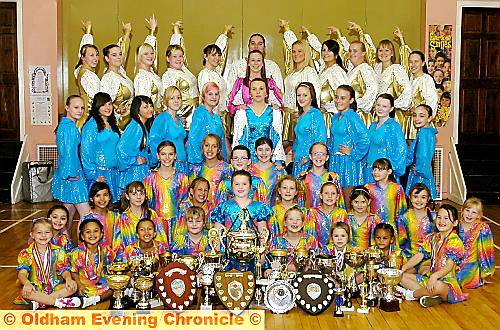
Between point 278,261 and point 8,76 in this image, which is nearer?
point 278,261

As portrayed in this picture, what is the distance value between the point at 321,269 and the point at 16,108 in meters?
7.49

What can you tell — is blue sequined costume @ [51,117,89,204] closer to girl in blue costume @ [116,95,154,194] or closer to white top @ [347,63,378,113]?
girl in blue costume @ [116,95,154,194]

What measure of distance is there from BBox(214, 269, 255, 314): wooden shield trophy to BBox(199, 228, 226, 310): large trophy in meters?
0.16

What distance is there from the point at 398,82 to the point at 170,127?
2779mm

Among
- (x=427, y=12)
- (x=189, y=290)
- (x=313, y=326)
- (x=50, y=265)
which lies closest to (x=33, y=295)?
(x=50, y=265)

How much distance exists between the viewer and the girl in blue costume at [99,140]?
687cm

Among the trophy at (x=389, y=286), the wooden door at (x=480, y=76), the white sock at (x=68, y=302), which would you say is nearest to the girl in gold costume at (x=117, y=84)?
the white sock at (x=68, y=302)

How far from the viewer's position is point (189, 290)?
5.21 m

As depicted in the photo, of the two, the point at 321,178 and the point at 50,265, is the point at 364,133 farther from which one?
the point at 50,265

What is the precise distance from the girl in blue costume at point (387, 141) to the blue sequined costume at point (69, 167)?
9.05 ft

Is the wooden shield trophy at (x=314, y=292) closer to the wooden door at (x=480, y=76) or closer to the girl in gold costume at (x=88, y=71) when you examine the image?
the girl in gold costume at (x=88, y=71)

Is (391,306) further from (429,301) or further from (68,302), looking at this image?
(68,302)

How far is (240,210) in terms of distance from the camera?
6.05 metres

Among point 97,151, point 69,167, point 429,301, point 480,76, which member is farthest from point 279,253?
point 480,76
